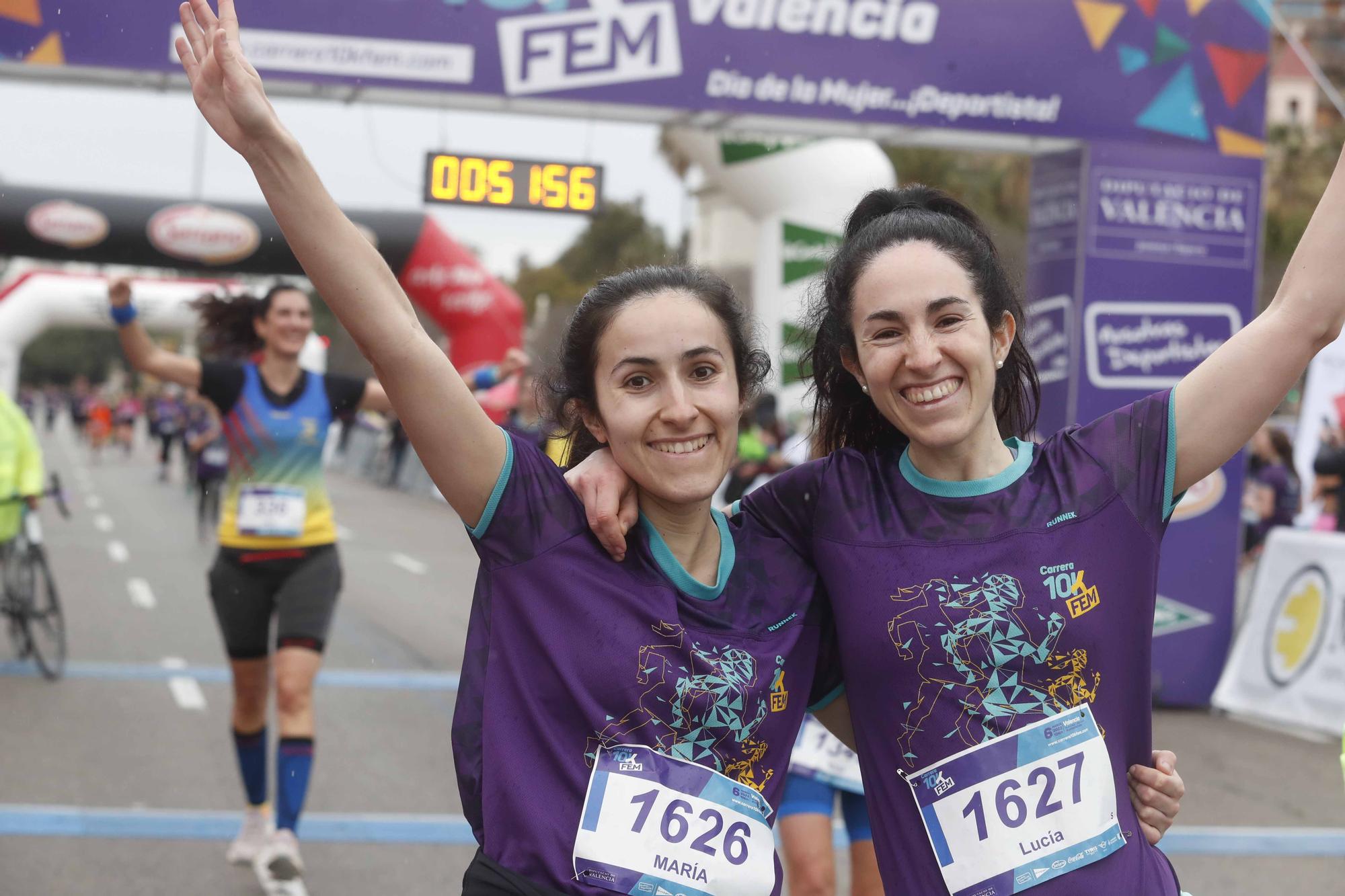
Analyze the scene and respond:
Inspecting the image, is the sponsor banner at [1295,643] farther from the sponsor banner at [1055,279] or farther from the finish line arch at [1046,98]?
the sponsor banner at [1055,279]

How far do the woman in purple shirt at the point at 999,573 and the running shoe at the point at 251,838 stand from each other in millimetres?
3679

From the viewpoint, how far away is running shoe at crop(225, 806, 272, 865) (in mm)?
5379

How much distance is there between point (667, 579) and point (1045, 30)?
24.2ft

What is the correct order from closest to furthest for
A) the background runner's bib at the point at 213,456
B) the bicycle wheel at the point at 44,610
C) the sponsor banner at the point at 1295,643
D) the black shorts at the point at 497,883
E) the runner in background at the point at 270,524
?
the black shorts at the point at 497,883, the runner in background at the point at 270,524, the sponsor banner at the point at 1295,643, the bicycle wheel at the point at 44,610, the background runner's bib at the point at 213,456

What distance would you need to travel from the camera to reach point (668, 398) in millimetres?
2184

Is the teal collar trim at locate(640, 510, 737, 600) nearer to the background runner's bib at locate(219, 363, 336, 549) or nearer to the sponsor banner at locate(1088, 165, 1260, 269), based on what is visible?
the background runner's bib at locate(219, 363, 336, 549)

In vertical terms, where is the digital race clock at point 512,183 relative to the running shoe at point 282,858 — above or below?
above

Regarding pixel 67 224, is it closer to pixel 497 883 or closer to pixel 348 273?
pixel 348 273

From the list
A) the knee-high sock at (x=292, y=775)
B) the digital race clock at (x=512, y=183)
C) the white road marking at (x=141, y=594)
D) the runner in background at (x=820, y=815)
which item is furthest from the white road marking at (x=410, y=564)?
the runner in background at (x=820, y=815)

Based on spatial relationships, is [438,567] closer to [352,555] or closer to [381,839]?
[352,555]

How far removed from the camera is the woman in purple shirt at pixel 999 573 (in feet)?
7.04

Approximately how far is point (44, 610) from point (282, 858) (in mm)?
4778

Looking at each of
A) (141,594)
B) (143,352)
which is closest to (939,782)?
(143,352)

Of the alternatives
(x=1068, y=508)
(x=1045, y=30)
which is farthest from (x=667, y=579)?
(x=1045, y=30)
